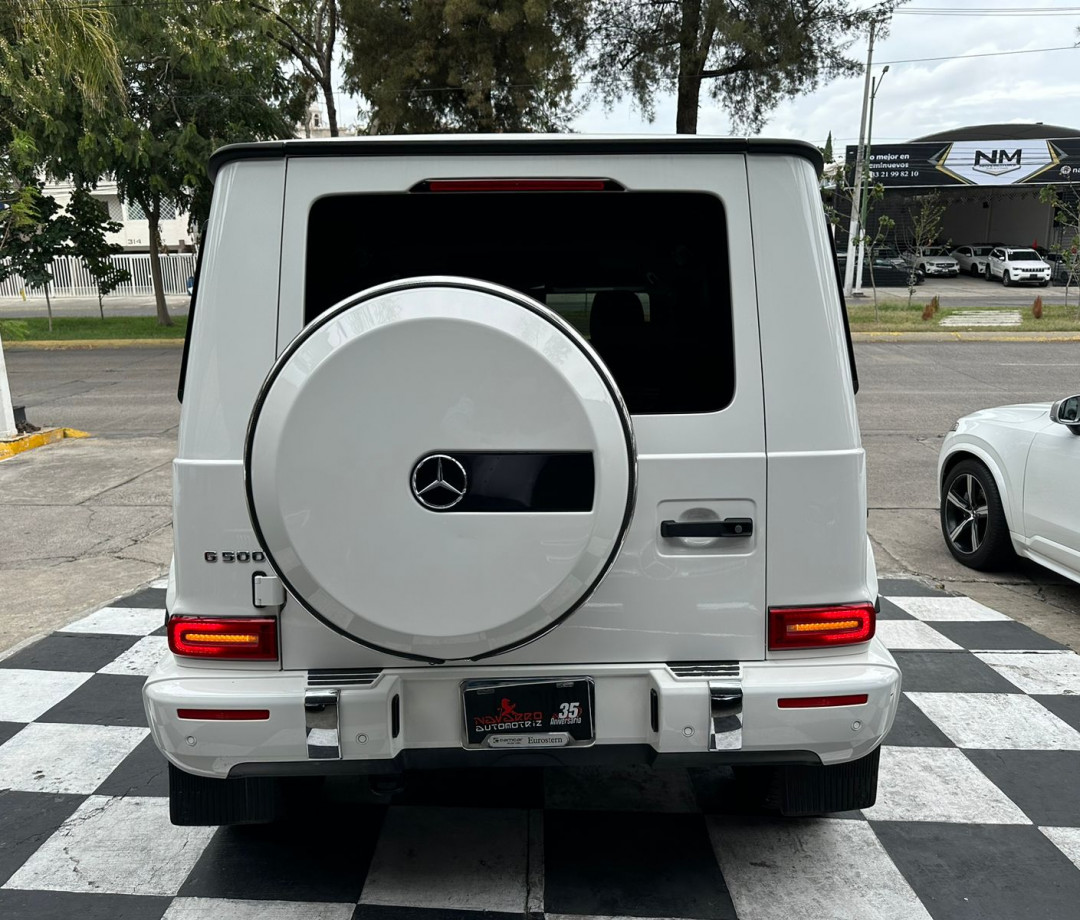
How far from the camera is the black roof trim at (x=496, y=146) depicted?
237 centimetres

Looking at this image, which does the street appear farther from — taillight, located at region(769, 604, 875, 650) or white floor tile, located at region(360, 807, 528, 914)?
taillight, located at region(769, 604, 875, 650)

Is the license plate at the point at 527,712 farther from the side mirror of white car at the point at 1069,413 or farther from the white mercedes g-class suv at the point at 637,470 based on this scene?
the side mirror of white car at the point at 1069,413

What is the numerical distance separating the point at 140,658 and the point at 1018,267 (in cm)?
4324

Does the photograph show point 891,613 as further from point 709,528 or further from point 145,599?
point 145,599

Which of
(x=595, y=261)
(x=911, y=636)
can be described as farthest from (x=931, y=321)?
(x=595, y=261)

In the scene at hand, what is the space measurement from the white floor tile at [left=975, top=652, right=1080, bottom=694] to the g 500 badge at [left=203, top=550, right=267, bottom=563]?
134 inches

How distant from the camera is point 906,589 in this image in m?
5.67

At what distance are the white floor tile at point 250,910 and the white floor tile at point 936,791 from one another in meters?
1.74

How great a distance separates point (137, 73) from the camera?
63.6ft

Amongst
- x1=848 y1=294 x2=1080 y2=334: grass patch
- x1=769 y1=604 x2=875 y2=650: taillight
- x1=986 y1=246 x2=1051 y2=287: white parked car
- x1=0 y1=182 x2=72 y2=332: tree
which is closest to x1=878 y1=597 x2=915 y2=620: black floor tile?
x1=769 y1=604 x2=875 y2=650: taillight

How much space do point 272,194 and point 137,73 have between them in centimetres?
1979

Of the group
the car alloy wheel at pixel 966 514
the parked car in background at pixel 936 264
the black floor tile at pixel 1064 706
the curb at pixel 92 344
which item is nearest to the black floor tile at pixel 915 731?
the black floor tile at pixel 1064 706

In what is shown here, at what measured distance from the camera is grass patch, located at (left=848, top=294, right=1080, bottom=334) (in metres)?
21.4

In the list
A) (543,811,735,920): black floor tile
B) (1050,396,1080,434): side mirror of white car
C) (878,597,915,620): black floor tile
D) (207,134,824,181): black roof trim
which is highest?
(207,134,824,181): black roof trim
